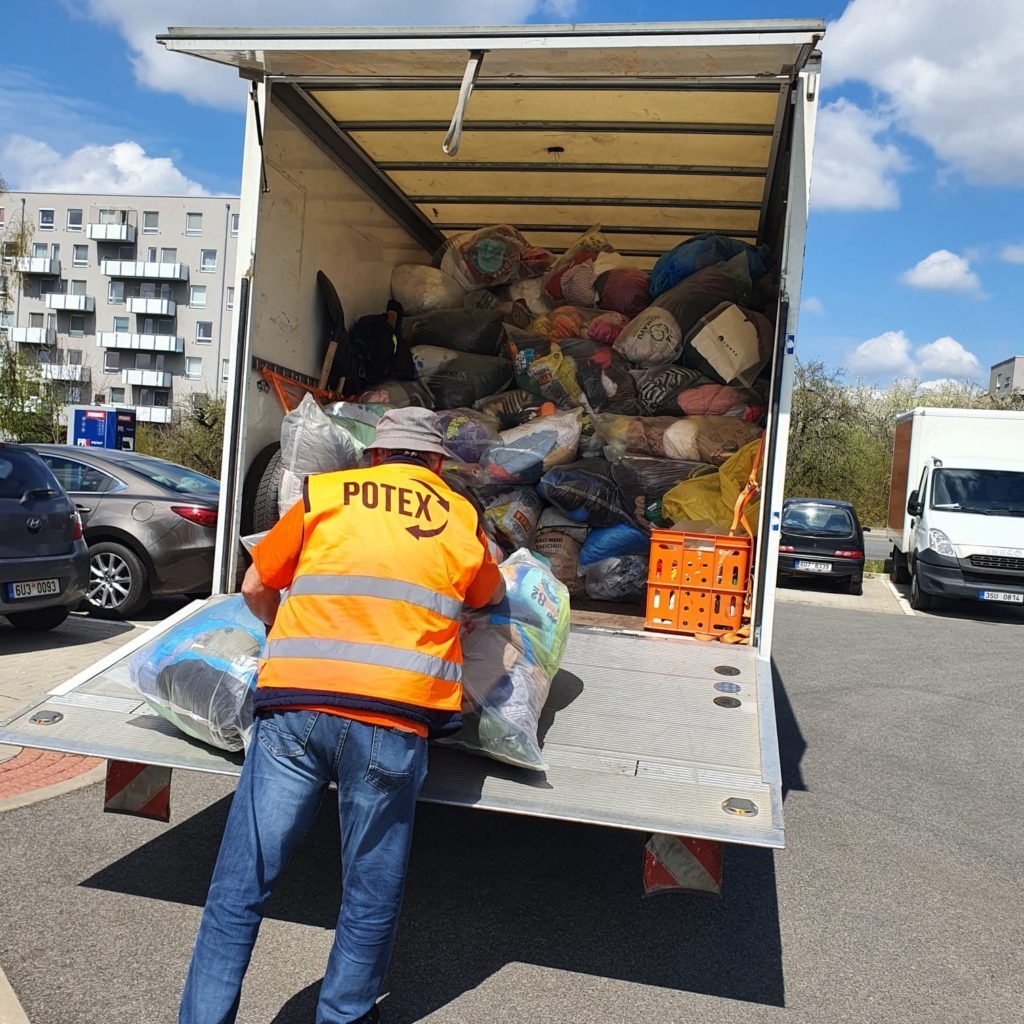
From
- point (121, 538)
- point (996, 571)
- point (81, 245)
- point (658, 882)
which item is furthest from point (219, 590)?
point (81, 245)

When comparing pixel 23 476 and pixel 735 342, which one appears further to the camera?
pixel 23 476

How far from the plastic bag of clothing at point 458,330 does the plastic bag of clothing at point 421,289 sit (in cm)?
9

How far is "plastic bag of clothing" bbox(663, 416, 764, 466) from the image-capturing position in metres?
6.25

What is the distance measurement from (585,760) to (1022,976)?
5.46 feet

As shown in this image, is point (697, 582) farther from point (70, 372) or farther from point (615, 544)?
point (70, 372)

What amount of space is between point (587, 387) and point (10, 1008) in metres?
4.93

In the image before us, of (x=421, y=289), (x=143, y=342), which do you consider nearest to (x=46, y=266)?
(x=143, y=342)

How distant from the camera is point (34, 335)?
6506cm

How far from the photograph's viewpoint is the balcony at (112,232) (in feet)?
212

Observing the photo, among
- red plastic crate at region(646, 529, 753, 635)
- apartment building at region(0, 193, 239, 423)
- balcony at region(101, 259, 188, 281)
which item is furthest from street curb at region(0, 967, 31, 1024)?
balcony at region(101, 259, 188, 281)

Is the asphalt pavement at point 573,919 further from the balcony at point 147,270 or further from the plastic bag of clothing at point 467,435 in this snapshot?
the balcony at point 147,270

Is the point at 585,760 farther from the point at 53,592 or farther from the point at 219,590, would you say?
the point at 53,592

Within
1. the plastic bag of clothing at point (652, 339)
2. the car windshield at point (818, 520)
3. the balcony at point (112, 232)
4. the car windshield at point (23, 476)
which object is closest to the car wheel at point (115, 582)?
the car windshield at point (23, 476)

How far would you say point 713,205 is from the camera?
7.47m
